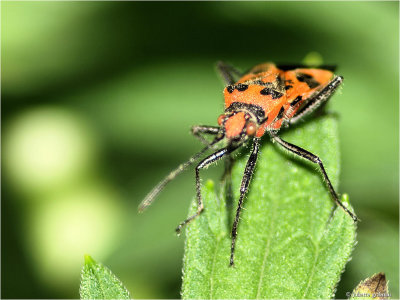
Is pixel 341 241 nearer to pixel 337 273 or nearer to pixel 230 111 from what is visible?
pixel 337 273

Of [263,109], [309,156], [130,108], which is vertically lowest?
[309,156]

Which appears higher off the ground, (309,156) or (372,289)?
(309,156)

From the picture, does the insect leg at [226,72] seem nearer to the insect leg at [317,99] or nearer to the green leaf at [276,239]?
the insect leg at [317,99]

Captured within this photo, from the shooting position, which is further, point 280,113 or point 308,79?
point 308,79

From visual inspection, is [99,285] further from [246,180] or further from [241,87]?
[241,87]

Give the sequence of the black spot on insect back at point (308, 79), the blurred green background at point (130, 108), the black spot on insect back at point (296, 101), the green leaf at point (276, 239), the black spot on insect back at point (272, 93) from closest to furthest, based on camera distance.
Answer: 1. the green leaf at point (276, 239)
2. the black spot on insect back at point (272, 93)
3. the black spot on insect back at point (296, 101)
4. the black spot on insect back at point (308, 79)
5. the blurred green background at point (130, 108)

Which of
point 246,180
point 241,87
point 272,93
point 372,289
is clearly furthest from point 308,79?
point 372,289

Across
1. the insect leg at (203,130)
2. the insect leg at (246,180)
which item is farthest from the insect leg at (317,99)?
the insect leg at (203,130)
